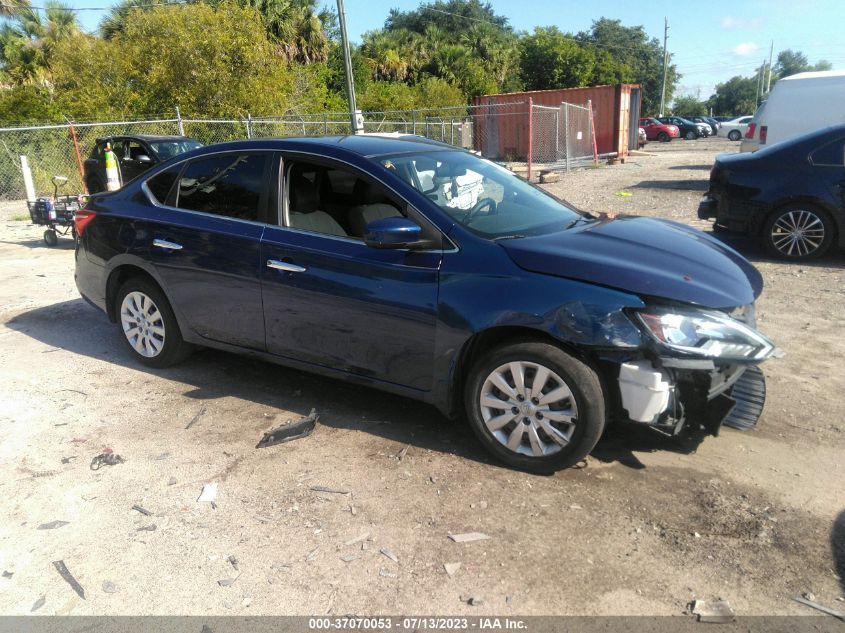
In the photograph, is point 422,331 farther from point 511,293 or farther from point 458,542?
point 458,542

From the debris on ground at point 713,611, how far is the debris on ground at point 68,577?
8.09 feet

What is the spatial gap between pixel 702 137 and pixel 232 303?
52.4m

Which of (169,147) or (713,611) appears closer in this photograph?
(713,611)

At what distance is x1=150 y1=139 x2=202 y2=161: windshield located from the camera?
501 inches

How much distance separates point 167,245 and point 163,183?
547mm

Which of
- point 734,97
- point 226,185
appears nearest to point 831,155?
point 226,185

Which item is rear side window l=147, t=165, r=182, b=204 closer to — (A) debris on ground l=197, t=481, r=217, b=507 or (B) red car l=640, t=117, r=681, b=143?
(A) debris on ground l=197, t=481, r=217, b=507

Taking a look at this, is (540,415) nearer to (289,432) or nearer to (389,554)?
(389,554)

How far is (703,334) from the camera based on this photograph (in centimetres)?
330

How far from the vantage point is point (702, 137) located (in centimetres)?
5025

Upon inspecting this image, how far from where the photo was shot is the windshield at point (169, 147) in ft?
41.8

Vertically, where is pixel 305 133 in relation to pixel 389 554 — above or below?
above

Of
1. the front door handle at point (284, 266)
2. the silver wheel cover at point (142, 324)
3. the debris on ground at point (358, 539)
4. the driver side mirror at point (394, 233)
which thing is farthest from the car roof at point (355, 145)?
the debris on ground at point (358, 539)

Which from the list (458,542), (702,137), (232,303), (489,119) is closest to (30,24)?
(489,119)
